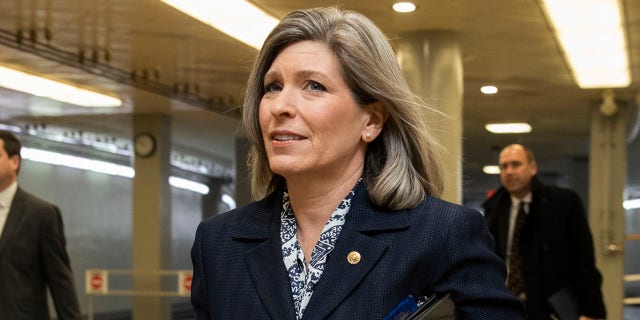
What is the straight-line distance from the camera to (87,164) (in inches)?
827

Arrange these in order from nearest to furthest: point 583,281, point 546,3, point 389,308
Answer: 1. point 389,308
2. point 583,281
3. point 546,3

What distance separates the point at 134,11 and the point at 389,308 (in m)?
7.63

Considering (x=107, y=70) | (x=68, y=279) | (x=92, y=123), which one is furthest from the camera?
(x=92, y=123)

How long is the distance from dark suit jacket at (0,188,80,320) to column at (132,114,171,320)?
12.4 metres

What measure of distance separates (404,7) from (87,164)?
1324 cm

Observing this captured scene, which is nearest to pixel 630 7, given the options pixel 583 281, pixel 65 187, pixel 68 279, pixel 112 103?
pixel 583 281

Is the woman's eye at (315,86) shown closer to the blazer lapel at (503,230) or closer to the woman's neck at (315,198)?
the woman's neck at (315,198)

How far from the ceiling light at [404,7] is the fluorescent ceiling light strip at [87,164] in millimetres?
10710

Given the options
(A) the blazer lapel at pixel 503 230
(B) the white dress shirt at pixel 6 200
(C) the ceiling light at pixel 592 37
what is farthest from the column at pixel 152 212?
(B) the white dress shirt at pixel 6 200

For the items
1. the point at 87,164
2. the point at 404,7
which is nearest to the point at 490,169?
the point at 87,164

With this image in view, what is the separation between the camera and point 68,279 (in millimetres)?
6004

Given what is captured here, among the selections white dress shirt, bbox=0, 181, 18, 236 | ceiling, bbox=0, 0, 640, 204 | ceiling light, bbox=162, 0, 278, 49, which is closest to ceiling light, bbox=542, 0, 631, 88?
ceiling, bbox=0, 0, 640, 204

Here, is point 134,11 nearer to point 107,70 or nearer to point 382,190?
point 107,70

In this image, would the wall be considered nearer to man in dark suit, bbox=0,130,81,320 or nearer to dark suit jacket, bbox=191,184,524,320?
man in dark suit, bbox=0,130,81,320
